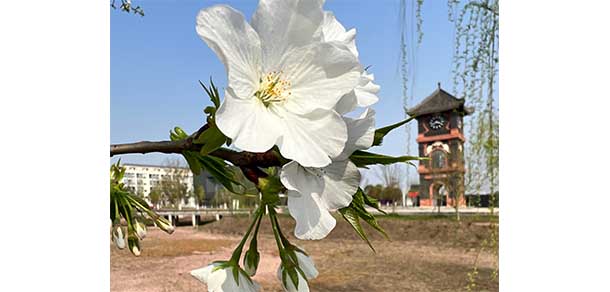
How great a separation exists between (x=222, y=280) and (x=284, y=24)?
3.7 inches

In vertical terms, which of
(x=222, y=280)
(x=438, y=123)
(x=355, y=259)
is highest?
(x=438, y=123)

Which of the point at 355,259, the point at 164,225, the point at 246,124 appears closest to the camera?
the point at 246,124

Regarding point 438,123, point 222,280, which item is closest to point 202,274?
point 222,280

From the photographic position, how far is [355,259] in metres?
3.44

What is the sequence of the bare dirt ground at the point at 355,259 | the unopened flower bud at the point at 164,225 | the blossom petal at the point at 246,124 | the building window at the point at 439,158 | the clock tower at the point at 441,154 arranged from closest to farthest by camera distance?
1. the blossom petal at the point at 246,124
2. the unopened flower bud at the point at 164,225
3. the clock tower at the point at 441,154
4. the bare dirt ground at the point at 355,259
5. the building window at the point at 439,158

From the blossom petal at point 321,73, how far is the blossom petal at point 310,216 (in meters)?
0.03

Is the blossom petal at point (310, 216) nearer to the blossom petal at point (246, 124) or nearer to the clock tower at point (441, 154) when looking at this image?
the blossom petal at point (246, 124)

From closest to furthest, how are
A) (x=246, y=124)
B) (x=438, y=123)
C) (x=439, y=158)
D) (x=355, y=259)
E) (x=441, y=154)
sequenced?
1. (x=246, y=124)
2. (x=438, y=123)
3. (x=355, y=259)
4. (x=441, y=154)
5. (x=439, y=158)

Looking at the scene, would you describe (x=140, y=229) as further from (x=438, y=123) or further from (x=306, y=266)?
(x=438, y=123)

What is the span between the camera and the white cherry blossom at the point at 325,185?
0.51 ft

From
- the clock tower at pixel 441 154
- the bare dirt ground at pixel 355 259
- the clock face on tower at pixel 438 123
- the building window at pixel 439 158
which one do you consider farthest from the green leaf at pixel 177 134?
the building window at pixel 439 158
